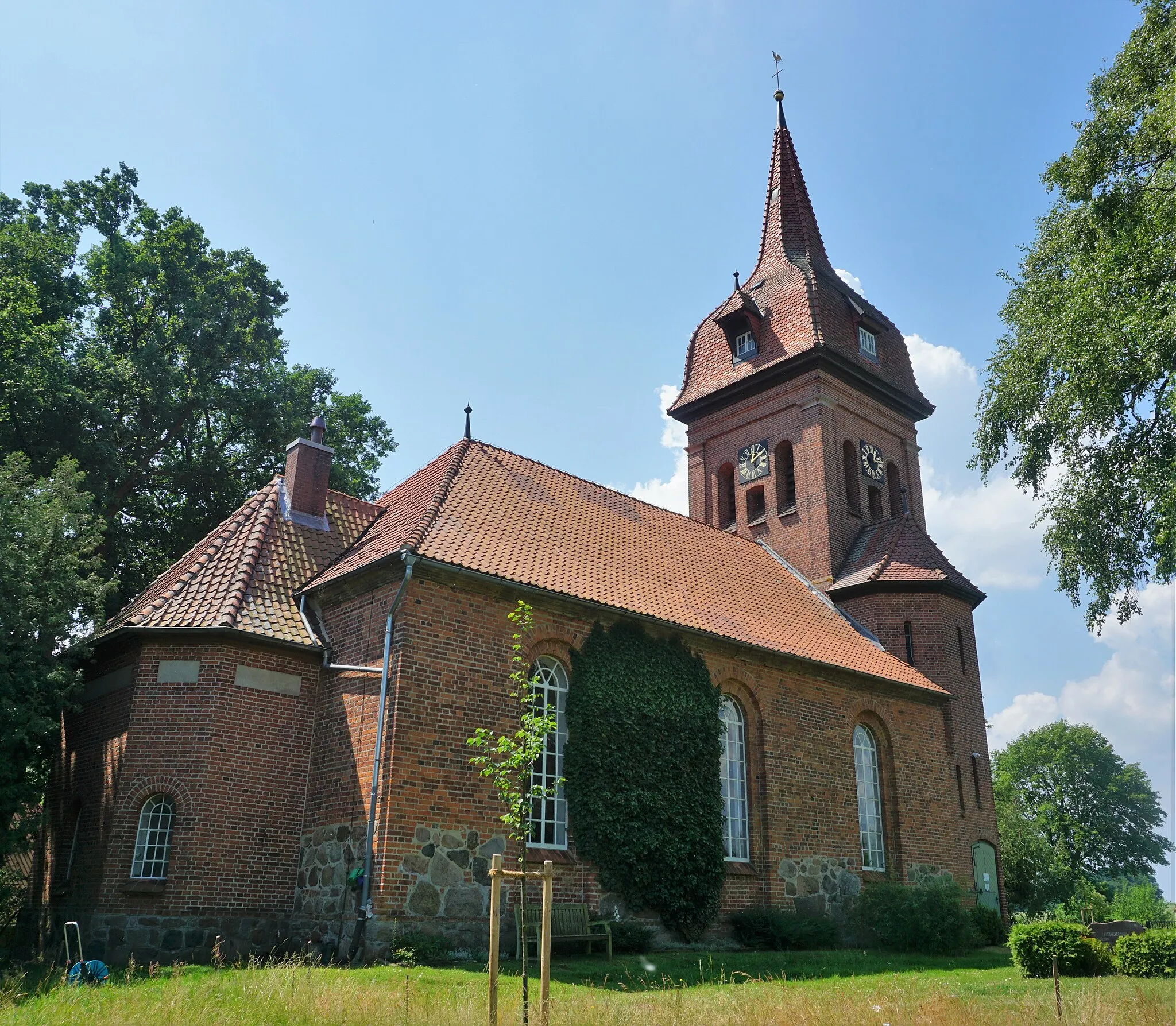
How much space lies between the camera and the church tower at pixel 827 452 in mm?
23875

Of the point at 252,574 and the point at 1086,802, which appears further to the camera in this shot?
the point at 1086,802

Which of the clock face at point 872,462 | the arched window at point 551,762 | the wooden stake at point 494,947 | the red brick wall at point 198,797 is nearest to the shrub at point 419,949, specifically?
the arched window at point 551,762

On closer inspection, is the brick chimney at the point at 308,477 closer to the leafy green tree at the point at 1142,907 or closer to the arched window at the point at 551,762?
the arched window at the point at 551,762

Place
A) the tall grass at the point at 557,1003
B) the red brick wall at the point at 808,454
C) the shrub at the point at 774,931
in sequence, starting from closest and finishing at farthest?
1. the tall grass at the point at 557,1003
2. the shrub at the point at 774,931
3. the red brick wall at the point at 808,454

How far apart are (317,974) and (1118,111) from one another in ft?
57.9

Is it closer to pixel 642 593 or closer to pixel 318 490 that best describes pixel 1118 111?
pixel 642 593

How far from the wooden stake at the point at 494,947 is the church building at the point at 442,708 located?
5.30m

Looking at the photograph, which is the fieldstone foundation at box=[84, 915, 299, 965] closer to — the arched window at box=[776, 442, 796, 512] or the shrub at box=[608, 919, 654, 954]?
the shrub at box=[608, 919, 654, 954]

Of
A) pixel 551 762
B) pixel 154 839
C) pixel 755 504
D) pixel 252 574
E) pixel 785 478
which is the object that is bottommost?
pixel 154 839

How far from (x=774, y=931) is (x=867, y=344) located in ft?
59.7

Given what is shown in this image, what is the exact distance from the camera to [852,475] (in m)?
27.5

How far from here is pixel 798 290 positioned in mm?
28516

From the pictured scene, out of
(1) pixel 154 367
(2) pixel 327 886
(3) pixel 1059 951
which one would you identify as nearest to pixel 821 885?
(3) pixel 1059 951

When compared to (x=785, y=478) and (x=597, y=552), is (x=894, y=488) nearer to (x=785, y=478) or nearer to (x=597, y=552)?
(x=785, y=478)
